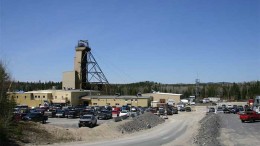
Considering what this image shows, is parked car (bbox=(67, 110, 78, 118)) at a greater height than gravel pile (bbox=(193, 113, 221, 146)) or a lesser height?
greater

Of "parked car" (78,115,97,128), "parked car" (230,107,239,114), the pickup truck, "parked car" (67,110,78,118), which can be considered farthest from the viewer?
"parked car" (230,107,239,114)

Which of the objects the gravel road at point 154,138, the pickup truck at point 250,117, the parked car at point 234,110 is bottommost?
the gravel road at point 154,138

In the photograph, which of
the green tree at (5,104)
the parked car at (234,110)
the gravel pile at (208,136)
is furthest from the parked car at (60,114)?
the parked car at (234,110)

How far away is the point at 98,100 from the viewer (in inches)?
4530

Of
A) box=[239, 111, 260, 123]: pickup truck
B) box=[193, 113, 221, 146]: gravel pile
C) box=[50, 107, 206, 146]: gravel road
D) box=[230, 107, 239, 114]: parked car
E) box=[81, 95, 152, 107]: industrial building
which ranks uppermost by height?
box=[81, 95, 152, 107]: industrial building

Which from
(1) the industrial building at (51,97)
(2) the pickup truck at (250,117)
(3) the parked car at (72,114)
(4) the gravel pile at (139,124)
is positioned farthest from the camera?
(1) the industrial building at (51,97)

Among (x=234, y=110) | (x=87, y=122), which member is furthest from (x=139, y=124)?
(x=234, y=110)

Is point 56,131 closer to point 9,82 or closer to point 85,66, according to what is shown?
point 9,82

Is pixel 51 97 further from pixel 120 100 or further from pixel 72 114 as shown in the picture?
pixel 72 114

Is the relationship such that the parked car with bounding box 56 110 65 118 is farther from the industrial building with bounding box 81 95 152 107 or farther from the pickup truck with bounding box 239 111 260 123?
the industrial building with bounding box 81 95 152 107

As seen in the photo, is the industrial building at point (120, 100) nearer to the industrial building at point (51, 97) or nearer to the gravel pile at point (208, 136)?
the industrial building at point (51, 97)

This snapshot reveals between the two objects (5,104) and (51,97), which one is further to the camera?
(51,97)

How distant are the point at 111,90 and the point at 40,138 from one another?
103357 millimetres

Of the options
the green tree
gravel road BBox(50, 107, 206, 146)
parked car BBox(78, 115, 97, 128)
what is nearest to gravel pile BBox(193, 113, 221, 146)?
gravel road BBox(50, 107, 206, 146)
